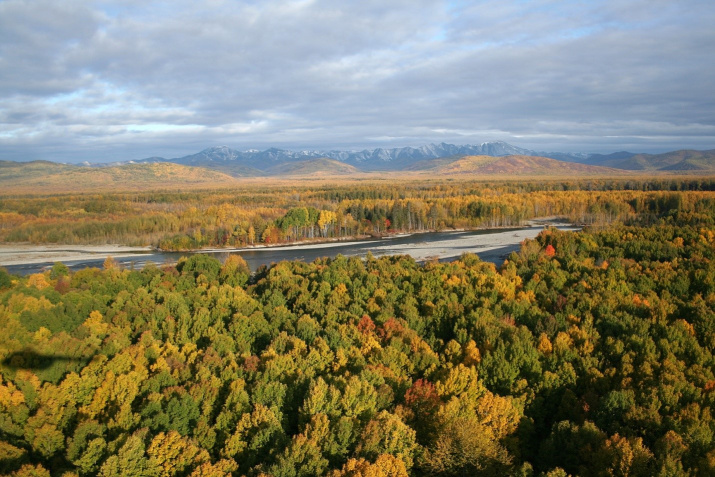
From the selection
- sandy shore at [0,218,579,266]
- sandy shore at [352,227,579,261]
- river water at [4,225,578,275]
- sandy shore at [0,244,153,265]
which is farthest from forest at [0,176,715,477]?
sandy shore at [0,244,153,265]

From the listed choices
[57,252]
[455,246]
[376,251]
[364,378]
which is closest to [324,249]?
[376,251]

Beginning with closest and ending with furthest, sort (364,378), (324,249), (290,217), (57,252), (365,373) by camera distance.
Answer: (364,378) < (365,373) < (57,252) < (324,249) < (290,217)

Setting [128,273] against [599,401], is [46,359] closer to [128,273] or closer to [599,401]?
[128,273]

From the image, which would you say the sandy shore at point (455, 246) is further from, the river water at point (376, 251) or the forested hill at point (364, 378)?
the forested hill at point (364, 378)

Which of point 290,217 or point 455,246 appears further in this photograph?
point 290,217

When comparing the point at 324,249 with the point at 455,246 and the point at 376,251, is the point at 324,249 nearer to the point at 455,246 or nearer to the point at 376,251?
the point at 376,251

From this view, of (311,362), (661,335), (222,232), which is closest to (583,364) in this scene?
(661,335)
